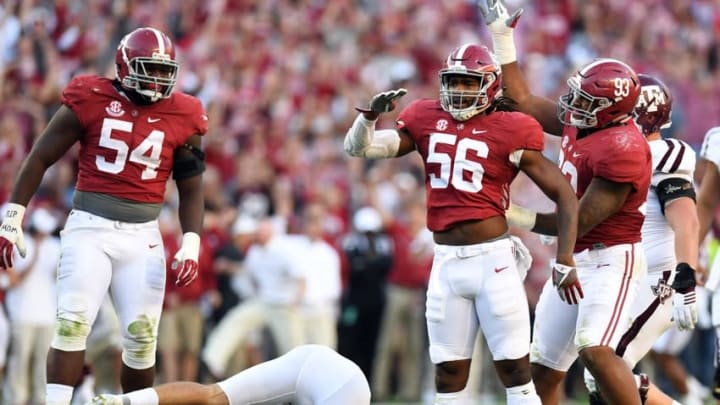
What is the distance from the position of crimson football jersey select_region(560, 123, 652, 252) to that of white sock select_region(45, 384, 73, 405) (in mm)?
2797

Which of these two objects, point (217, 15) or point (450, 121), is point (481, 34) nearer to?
point (217, 15)

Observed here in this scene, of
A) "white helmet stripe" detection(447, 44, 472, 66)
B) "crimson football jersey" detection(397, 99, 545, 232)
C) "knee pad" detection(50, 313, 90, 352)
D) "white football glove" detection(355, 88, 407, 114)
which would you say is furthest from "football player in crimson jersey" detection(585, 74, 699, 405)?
"knee pad" detection(50, 313, 90, 352)

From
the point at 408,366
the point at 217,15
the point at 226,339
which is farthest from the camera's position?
the point at 217,15

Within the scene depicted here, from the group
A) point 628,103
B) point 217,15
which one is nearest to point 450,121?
point 628,103

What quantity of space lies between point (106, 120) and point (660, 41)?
421 inches

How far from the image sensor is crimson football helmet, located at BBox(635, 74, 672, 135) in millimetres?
7508

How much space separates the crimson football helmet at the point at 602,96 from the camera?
23.2 ft

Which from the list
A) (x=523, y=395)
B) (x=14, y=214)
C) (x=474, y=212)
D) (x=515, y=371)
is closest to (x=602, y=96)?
(x=474, y=212)

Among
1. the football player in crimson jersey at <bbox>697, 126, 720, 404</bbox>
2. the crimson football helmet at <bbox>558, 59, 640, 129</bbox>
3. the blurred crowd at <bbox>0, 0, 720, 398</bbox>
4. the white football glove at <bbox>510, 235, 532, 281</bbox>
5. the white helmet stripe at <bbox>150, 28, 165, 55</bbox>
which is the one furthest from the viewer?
the blurred crowd at <bbox>0, 0, 720, 398</bbox>

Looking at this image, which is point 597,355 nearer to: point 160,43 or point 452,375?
point 452,375

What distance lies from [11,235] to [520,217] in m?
2.70

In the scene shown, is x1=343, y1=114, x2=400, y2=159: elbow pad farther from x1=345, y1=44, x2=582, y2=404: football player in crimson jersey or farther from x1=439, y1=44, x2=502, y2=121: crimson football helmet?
x1=439, y1=44, x2=502, y2=121: crimson football helmet

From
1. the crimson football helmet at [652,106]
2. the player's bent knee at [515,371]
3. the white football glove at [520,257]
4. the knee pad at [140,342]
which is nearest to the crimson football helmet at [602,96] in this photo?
the crimson football helmet at [652,106]

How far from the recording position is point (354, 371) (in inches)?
259
